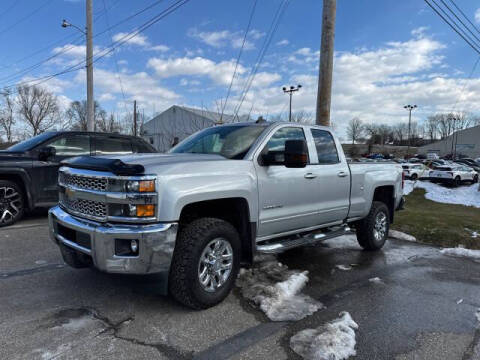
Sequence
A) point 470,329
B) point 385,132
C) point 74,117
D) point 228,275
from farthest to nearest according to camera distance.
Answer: point 385,132 → point 74,117 → point 228,275 → point 470,329

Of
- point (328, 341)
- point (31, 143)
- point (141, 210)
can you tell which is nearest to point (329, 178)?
point (328, 341)

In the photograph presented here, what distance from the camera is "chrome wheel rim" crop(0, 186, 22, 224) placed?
6.43 meters

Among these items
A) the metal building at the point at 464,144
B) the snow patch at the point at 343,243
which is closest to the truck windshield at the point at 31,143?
the snow patch at the point at 343,243

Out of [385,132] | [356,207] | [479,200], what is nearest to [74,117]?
[479,200]

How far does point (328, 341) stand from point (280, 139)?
233 cm

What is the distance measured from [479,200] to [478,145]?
70653 millimetres

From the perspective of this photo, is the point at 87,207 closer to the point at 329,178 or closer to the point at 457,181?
the point at 329,178

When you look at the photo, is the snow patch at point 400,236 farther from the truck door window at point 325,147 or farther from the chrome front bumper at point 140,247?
the chrome front bumper at point 140,247

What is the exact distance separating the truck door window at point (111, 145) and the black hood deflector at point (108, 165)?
453 centimetres

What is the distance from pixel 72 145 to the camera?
24.7 ft

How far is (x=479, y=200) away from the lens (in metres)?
18.4

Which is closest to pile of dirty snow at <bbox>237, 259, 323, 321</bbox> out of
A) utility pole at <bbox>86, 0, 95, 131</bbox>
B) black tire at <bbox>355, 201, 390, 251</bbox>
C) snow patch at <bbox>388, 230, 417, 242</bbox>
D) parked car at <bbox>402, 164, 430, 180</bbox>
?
black tire at <bbox>355, 201, 390, 251</bbox>

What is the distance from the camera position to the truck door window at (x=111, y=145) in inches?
307

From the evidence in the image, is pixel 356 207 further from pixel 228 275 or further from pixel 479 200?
pixel 479 200
